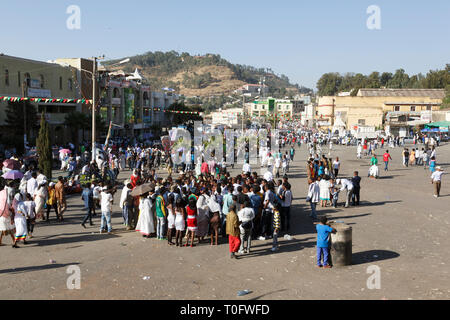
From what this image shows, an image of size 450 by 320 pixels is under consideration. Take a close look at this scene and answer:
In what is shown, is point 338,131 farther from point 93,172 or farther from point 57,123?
point 93,172

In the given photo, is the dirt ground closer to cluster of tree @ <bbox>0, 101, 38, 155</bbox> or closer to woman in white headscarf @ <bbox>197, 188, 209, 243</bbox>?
woman in white headscarf @ <bbox>197, 188, 209, 243</bbox>

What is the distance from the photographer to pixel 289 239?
11.0 meters

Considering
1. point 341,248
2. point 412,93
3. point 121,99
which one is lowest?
point 341,248

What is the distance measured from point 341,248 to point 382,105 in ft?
251

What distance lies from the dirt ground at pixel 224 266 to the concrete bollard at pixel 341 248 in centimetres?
16

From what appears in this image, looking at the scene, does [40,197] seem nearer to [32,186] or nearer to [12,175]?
[32,186]

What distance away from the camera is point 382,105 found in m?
79.2

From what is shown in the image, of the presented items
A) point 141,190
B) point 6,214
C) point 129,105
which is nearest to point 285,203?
point 141,190

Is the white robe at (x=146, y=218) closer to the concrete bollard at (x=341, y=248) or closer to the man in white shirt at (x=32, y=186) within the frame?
the man in white shirt at (x=32, y=186)

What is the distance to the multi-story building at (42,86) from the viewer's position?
3170 cm

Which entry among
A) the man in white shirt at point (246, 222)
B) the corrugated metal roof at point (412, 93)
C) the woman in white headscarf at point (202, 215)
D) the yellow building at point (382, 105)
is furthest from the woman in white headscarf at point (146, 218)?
the corrugated metal roof at point (412, 93)

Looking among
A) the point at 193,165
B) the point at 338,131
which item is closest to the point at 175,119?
the point at 338,131

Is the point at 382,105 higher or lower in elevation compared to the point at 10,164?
higher

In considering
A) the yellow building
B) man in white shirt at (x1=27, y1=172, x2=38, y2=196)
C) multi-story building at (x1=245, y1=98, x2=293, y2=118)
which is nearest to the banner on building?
the yellow building
